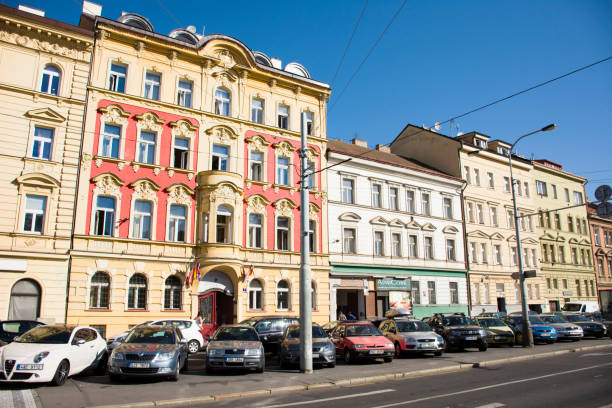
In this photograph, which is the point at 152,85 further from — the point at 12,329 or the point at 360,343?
the point at 360,343

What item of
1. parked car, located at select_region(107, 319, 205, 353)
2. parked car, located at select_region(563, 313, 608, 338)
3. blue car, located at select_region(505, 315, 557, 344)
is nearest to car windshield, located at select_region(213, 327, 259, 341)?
parked car, located at select_region(107, 319, 205, 353)

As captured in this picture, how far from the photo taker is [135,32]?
25562mm

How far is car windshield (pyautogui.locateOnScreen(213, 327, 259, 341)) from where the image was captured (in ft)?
50.9

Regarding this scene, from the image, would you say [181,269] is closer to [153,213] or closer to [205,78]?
[153,213]

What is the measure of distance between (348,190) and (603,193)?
50.9 ft

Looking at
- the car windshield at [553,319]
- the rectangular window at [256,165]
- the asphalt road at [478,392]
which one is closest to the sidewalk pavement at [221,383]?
the asphalt road at [478,392]

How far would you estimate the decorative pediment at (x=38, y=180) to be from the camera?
70.4 ft

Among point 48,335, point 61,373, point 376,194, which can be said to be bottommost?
point 61,373

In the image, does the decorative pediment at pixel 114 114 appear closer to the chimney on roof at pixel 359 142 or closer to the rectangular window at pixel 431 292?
the chimney on roof at pixel 359 142

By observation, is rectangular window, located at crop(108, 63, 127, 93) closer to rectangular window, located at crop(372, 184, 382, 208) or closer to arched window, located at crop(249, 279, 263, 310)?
arched window, located at crop(249, 279, 263, 310)

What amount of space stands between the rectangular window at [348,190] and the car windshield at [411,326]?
44.7ft

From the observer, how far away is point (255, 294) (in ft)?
89.8

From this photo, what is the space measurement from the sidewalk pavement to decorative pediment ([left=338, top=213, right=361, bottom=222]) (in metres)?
14.9

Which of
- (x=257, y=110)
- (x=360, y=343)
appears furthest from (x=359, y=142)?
(x=360, y=343)
